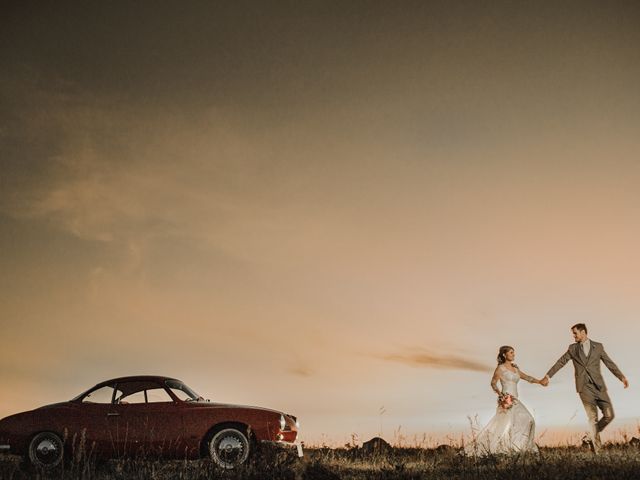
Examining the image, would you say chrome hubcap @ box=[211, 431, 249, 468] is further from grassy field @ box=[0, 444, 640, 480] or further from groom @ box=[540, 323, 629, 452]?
groom @ box=[540, 323, 629, 452]

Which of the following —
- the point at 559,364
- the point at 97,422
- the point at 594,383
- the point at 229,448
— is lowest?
the point at 229,448

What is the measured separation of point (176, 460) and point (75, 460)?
1662 millimetres

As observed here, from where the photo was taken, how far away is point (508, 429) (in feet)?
43.2

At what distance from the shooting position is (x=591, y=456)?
464 inches

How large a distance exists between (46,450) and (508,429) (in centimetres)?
836

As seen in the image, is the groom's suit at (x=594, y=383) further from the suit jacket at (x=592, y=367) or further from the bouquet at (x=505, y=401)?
the bouquet at (x=505, y=401)

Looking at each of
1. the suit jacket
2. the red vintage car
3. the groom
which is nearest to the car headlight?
the red vintage car

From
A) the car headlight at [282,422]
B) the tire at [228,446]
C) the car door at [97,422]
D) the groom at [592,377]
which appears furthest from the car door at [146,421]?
the groom at [592,377]

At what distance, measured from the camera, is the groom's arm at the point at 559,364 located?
547 inches

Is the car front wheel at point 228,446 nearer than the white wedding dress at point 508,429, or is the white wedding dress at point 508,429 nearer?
the car front wheel at point 228,446

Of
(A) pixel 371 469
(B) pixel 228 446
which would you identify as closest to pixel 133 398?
Result: (B) pixel 228 446

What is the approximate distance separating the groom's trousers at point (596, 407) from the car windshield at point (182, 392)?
290 inches

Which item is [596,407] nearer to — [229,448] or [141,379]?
[229,448]

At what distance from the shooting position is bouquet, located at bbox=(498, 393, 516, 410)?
44.0ft
